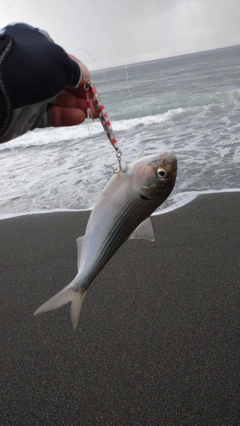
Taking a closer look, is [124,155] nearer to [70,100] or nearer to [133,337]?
[133,337]

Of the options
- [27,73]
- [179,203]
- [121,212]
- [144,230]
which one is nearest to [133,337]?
[144,230]

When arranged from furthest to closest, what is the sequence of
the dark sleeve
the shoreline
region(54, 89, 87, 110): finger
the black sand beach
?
the shoreline, the black sand beach, region(54, 89, 87, 110): finger, the dark sleeve

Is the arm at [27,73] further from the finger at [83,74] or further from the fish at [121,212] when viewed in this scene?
the fish at [121,212]

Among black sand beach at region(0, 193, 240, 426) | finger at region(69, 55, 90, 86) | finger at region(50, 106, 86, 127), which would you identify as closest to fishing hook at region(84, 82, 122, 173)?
finger at region(69, 55, 90, 86)

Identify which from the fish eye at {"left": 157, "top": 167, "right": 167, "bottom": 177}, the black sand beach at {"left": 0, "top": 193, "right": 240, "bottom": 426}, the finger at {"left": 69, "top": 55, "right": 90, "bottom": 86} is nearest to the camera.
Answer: the fish eye at {"left": 157, "top": 167, "right": 167, "bottom": 177}

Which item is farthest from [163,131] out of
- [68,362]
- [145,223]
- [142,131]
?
[145,223]

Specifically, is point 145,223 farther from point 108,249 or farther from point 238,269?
point 238,269

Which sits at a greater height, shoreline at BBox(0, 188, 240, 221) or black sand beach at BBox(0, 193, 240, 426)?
black sand beach at BBox(0, 193, 240, 426)

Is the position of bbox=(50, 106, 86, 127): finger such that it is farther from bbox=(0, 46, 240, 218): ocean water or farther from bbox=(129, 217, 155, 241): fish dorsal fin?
bbox=(129, 217, 155, 241): fish dorsal fin
